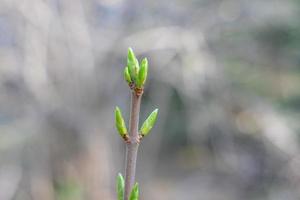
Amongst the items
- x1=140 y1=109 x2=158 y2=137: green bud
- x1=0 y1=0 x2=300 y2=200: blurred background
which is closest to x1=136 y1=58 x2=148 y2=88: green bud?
x1=140 y1=109 x2=158 y2=137: green bud

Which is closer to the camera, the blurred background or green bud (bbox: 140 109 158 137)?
green bud (bbox: 140 109 158 137)

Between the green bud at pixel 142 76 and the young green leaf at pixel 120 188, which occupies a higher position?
the green bud at pixel 142 76

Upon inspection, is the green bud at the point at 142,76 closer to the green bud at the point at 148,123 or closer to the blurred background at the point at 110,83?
the green bud at the point at 148,123

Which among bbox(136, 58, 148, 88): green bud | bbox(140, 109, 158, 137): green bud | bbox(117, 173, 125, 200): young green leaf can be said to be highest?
Answer: bbox(136, 58, 148, 88): green bud

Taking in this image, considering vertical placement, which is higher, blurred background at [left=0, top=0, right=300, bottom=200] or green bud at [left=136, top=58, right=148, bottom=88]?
blurred background at [left=0, top=0, right=300, bottom=200]

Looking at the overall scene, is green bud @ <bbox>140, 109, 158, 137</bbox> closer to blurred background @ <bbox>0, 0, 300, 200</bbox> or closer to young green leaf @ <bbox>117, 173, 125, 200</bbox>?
young green leaf @ <bbox>117, 173, 125, 200</bbox>

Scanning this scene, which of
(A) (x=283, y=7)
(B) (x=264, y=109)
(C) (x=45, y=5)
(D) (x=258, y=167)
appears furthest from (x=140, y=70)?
(D) (x=258, y=167)

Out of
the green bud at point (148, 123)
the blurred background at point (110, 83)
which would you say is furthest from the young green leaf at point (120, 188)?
the blurred background at point (110, 83)

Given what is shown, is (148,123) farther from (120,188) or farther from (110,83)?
(110,83)

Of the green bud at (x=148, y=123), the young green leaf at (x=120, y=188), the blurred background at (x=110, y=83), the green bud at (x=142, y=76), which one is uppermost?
the blurred background at (x=110, y=83)
